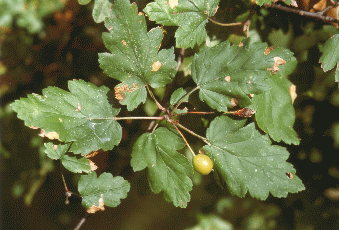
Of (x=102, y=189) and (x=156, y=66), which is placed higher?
(x=156, y=66)

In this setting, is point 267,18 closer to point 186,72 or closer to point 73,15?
point 186,72

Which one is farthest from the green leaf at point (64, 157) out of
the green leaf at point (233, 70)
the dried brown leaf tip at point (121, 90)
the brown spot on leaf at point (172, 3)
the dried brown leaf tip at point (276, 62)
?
the dried brown leaf tip at point (276, 62)

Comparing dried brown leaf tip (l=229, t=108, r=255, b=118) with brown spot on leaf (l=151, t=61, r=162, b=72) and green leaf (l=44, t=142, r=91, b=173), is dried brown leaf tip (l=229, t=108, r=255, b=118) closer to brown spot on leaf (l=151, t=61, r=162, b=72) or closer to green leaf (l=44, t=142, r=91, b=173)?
brown spot on leaf (l=151, t=61, r=162, b=72)

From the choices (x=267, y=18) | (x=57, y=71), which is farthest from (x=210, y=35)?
(x=57, y=71)

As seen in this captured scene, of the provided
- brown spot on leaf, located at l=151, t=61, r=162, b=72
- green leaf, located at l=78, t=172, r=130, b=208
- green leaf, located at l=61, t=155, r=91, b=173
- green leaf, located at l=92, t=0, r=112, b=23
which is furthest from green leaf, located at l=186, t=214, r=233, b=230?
green leaf, located at l=92, t=0, r=112, b=23

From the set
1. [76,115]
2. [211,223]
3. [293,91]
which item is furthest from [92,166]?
[211,223]

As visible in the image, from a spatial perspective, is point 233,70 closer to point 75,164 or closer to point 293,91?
point 293,91
